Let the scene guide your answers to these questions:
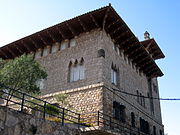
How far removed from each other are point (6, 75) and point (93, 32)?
7.50m

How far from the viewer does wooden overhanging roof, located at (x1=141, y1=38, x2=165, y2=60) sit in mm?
25875

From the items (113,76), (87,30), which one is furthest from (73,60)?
(113,76)

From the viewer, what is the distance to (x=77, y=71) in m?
17.2

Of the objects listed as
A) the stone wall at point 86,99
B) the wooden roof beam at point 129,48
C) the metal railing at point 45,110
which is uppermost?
the wooden roof beam at point 129,48

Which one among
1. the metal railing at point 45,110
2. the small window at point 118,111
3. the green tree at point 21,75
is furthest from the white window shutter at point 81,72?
the green tree at point 21,75

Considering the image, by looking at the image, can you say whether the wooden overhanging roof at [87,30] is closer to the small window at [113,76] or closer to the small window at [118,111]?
the small window at [113,76]

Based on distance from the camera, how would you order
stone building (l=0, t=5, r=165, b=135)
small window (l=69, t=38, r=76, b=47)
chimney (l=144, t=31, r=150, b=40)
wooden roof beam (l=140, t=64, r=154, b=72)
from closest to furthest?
1. stone building (l=0, t=5, r=165, b=135)
2. small window (l=69, t=38, r=76, b=47)
3. wooden roof beam (l=140, t=64, r=154, b=72)
4. chimney (l=144, t=31, r=150, b=40)

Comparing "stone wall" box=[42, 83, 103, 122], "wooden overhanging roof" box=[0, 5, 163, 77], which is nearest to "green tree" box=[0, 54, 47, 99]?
"stone wall" box=[42, 83, 103, 122]

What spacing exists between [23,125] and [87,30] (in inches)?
433

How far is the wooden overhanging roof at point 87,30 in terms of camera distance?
672 inches

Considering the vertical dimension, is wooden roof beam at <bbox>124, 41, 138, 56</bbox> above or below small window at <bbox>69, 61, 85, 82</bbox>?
above

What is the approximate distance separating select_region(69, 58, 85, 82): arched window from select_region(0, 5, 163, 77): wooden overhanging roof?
261 centimetres

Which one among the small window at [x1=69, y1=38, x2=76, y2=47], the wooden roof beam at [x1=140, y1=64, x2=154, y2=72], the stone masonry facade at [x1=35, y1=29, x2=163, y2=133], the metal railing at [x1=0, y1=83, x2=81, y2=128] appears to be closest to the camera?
the metal railing at [x1=0, y1=83, x2=81, y2=128]

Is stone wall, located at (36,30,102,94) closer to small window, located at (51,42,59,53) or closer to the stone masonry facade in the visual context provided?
the stone masonry facade
